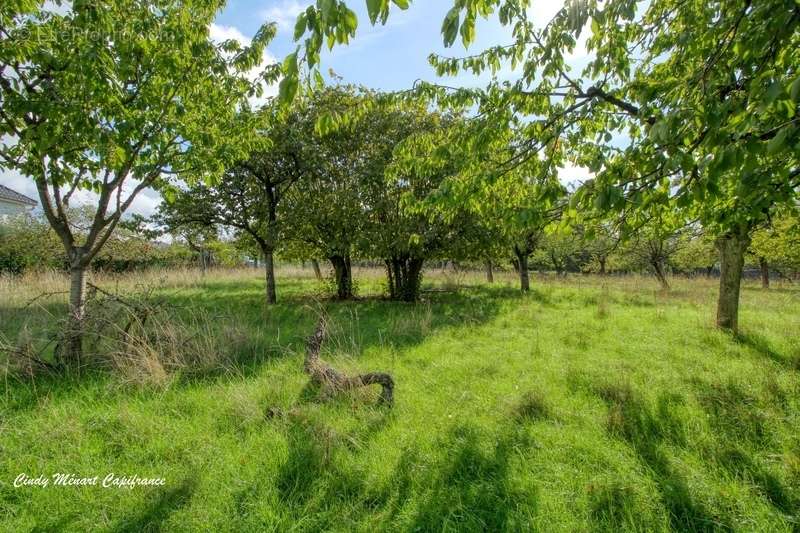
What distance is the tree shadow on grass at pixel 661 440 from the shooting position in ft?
7.64

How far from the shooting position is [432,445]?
10.5ft

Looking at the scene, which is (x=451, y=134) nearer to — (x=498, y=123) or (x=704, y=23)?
(x=498, y=123)

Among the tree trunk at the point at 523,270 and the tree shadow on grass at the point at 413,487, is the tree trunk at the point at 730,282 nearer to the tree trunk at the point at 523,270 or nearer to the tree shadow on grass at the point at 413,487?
the tree shadow on grass at the point at 413,487

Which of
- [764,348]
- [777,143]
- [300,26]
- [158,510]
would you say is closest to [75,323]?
[158,510]

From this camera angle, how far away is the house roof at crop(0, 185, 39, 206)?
25.5 meters

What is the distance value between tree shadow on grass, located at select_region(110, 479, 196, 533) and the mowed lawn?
0.4 inches

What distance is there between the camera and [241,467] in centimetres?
287

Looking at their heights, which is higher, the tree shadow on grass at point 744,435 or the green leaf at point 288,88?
the green leaf at point 288,88

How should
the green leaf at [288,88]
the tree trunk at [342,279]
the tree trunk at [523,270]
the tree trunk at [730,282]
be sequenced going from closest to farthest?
1. the green leaf at [288,88]
2. the tree trunk at [730,282]
3. the tree trunk at [342,279]
4. the tree trunk at [523,270]

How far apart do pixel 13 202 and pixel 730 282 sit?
41224 mm

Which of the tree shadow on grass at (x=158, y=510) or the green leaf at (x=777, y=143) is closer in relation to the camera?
the green leaf at (x=777, y=143)

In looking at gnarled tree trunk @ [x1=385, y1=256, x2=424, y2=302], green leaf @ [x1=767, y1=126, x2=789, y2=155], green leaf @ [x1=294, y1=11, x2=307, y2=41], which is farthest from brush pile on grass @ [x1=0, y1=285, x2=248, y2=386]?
gnarled tree trunk @ [x1=385, y1=256, x2=424, y2=302]

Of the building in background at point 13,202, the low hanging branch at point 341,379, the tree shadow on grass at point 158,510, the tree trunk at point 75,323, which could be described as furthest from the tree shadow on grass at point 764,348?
the building in background at point 13,202

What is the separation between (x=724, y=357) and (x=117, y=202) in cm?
963
